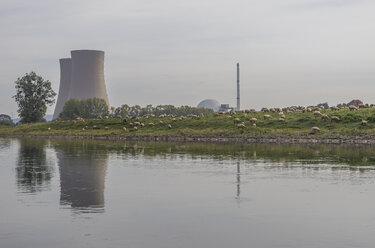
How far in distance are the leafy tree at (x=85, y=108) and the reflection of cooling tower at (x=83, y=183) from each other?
372 ft

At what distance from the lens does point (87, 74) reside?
140250mm

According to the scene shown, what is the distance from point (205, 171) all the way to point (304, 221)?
12.9m

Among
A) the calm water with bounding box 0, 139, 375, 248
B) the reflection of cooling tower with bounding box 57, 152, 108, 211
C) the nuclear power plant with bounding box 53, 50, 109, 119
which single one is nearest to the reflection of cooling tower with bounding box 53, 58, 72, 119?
the nuclear power plant with bounding box 53, 50, 109, 119

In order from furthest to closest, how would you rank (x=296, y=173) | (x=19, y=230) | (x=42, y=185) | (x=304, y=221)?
(x=296, y=173)
(x=42, y=185)
(x=304, y=221)
(x=19, y=230)

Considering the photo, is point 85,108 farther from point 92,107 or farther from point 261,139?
point 261,139

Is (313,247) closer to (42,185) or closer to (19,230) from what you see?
(19,230)

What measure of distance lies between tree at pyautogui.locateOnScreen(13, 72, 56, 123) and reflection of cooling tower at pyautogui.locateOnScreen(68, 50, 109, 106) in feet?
44.7

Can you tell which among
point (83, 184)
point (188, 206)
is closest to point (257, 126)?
point (83, 184)

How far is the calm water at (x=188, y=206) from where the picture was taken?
40.8ft

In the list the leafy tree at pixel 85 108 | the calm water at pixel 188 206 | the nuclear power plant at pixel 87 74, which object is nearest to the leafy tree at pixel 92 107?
the leafy tree at pixel 85 108

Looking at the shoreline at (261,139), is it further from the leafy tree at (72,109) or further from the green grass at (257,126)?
the leafy tree at (72,109)

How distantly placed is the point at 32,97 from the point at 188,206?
117629 mm

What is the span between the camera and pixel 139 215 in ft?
49.8

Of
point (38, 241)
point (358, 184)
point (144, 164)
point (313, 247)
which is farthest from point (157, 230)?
point (144, 164)
